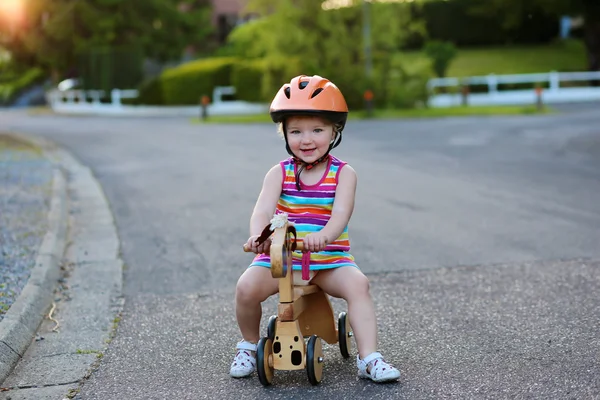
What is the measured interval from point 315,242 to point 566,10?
1427 inches

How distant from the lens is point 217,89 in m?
35.7

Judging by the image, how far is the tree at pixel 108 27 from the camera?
148 feet

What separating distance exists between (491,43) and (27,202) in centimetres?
4431

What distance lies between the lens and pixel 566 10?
125 ft

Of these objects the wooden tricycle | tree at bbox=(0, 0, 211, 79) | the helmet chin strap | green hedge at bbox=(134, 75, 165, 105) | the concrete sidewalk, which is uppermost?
tree at bbox=(0, 0, 211, 79)

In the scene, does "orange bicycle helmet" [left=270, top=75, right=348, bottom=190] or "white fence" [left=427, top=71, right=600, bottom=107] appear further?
"white fence" [left=427, top=71, right=600, bottom=107]

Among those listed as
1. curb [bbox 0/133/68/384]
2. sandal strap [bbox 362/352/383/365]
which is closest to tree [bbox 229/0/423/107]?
curb [bbox 0/133/68/384]

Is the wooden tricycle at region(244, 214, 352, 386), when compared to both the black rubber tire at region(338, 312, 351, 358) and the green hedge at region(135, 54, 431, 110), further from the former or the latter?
the green hedge at region(135, 54, 431, 110)

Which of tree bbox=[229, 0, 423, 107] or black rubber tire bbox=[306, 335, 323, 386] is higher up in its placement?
tree bbox=[229, 0, 423, 107]

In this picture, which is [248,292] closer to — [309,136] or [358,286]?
[358,286]

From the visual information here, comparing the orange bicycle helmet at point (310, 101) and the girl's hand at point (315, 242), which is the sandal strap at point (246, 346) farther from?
the orange bicycle helmet at point (310, 101)

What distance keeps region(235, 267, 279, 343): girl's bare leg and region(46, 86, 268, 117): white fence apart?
97.5ft

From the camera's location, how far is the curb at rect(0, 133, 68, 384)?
495cm

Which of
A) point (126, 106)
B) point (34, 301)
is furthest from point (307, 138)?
point (126, 106)
